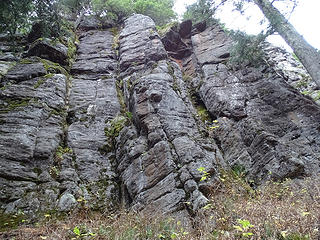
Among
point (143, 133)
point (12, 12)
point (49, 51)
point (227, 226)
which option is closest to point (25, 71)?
point (49, 51)

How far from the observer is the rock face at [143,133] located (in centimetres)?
745

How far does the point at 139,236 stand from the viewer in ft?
15.5

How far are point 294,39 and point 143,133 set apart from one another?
22.9 ft

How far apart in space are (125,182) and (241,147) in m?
4.64

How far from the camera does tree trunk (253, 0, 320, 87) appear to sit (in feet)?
29.3

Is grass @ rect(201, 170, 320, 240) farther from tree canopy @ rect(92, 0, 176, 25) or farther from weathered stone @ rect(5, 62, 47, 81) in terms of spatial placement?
tree canopy @ rect(92, 0, 176, 25)

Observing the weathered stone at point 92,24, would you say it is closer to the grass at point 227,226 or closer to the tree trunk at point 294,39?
the tree trunk at point 294,39

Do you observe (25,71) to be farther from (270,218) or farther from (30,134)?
(270,218)

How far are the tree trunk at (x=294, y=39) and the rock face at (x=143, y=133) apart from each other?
1.67 meters

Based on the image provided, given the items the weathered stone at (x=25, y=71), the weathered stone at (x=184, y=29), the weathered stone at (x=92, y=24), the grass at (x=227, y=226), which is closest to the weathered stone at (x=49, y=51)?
the weathered stone at (x=25, y=71)

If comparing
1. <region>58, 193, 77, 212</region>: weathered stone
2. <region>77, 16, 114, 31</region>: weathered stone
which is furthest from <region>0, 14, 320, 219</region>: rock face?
<region>77, 16, 114, 31</region>: weathered stone

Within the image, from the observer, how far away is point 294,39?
9.77 m

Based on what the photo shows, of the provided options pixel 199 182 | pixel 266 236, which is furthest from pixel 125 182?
Answer: pixel 266 236

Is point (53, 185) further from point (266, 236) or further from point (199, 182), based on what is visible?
point (266, 236)
